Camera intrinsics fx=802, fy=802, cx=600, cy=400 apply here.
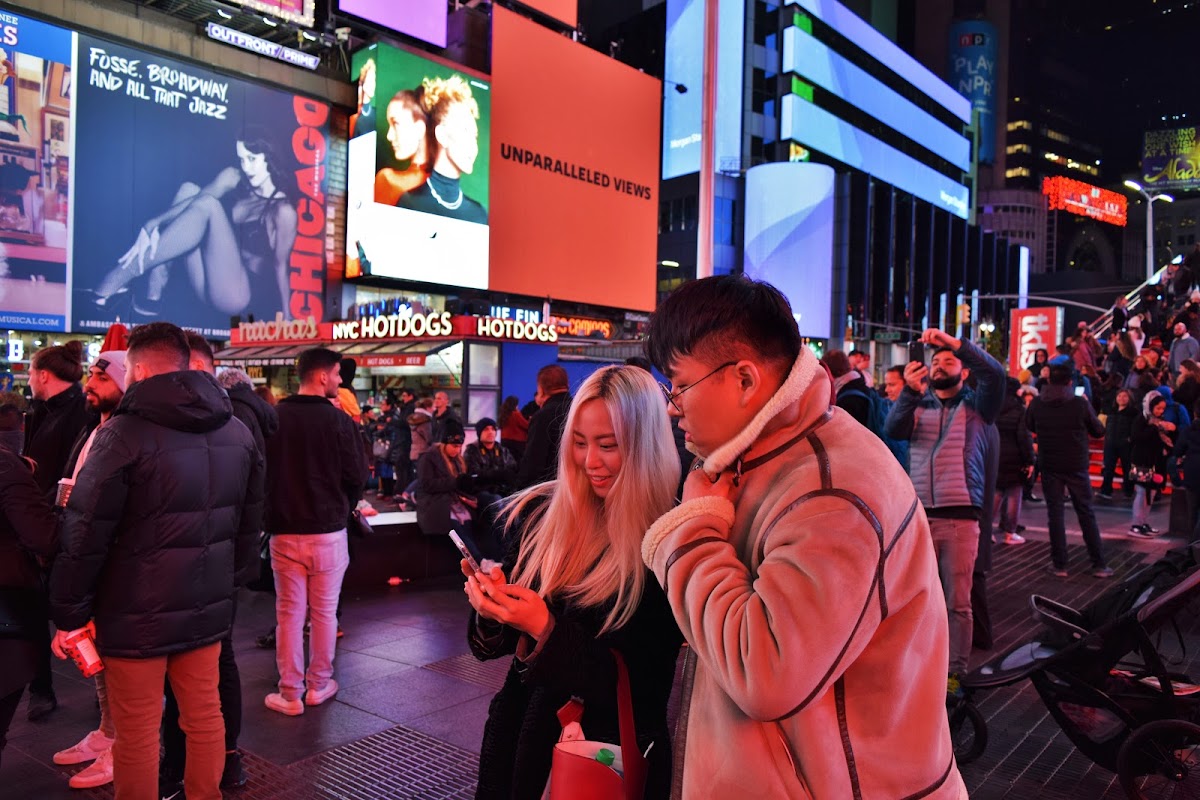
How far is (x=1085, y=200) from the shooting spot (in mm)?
86938

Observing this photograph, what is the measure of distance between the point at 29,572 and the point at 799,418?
3.29 meters

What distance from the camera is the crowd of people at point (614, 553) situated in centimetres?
126

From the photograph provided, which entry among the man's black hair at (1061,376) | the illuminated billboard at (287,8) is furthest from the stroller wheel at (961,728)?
the illuminated billboard at (287,8)

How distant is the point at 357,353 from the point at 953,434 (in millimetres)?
15543

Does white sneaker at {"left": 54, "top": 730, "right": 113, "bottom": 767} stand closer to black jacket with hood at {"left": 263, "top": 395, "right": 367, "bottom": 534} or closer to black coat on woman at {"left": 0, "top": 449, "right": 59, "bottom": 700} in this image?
black coat on woman at {"left": 0, "top": 449, "right": 59, "bottom": 700}

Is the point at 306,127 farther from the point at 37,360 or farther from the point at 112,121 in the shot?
the point at 37,360

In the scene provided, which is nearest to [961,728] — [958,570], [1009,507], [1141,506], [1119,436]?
[958,570]

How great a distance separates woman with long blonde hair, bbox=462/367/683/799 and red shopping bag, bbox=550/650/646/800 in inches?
2.6

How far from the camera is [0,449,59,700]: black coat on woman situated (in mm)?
3123

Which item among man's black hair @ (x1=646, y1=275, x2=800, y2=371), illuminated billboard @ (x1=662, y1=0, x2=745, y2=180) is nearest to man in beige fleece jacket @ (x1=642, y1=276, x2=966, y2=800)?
man's black hair @ (x1=646, y1=275, x2=800, y2=371)

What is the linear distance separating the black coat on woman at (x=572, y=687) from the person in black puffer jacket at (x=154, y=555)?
62.4 inches

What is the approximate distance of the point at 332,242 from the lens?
2530cm

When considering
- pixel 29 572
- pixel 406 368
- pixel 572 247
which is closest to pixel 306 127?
pixel 406 368

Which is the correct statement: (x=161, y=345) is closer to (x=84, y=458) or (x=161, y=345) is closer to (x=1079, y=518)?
(x=84, y=458)
